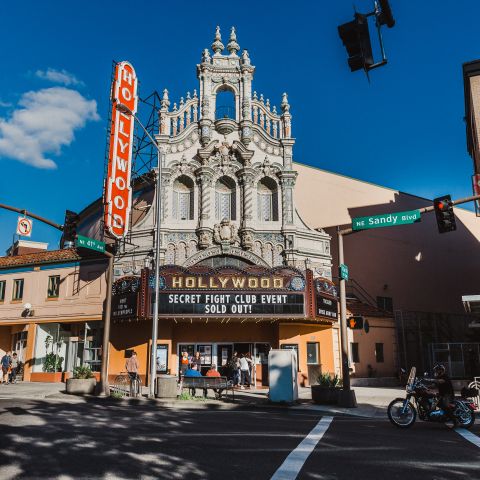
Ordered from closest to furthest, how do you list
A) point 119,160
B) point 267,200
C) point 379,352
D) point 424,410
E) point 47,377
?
point 424,410 < point 119,160 < point 47,377 < point 267,200 < point 379,352

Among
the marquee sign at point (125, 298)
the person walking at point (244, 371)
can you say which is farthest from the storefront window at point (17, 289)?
the person walking at point (244, 371)

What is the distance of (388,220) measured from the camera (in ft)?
59.9

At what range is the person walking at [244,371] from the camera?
1030 inches

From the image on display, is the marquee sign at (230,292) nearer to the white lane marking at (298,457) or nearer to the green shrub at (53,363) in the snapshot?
the green shrub at (53,363)

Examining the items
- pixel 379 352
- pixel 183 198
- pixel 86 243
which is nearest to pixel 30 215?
pixel 86 243

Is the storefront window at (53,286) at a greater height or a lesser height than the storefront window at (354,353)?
greater

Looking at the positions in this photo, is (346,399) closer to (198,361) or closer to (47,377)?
(198,361)

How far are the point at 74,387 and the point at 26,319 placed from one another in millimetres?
12027

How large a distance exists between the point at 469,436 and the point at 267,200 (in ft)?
66.0

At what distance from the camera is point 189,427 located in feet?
41.1

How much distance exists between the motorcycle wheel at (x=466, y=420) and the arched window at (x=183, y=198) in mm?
19271

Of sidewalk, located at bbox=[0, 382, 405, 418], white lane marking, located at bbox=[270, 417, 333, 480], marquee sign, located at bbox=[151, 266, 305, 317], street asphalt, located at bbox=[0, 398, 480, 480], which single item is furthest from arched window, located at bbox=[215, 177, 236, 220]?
white lane marking, located at bbox=[270, 417, 333, 480]

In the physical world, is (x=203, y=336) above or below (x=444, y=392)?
above

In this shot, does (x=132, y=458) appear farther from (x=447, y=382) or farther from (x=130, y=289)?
(x=130, y=289)
